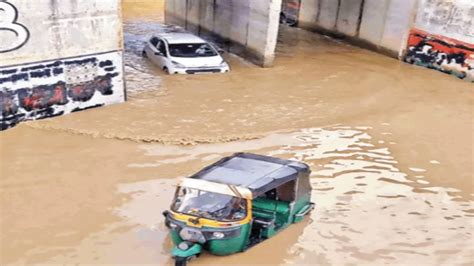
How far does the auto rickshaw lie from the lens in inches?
345

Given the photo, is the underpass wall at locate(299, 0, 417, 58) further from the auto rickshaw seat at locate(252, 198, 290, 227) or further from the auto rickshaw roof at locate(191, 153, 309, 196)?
the auto rickshaw seat at locate(252, 198, 290, 227)

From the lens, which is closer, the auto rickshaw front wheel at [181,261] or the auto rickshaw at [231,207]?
the auto rickshaw front wheel at [181,261]

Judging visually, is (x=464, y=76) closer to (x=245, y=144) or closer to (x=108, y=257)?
(x=245, y=144)

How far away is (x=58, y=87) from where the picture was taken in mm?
15031

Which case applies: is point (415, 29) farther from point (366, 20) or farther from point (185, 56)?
point (185, 56)

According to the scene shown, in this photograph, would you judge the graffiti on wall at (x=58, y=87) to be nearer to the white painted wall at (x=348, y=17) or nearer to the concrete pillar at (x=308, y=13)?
the white painted wall at (x=348, y=17)

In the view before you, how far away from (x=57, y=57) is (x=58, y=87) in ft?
2.69

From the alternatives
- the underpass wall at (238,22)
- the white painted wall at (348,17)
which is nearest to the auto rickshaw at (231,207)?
the underpass wall at (238,22)

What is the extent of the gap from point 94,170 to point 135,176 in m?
0.95

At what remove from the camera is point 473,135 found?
50.9 ft

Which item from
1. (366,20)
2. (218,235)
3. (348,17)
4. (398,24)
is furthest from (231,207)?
(348,17)

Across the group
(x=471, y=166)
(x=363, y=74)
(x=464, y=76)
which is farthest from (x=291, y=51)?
(x=471, y=166)

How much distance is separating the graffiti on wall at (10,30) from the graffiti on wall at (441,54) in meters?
15.1

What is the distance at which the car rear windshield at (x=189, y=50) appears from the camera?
19562mm
